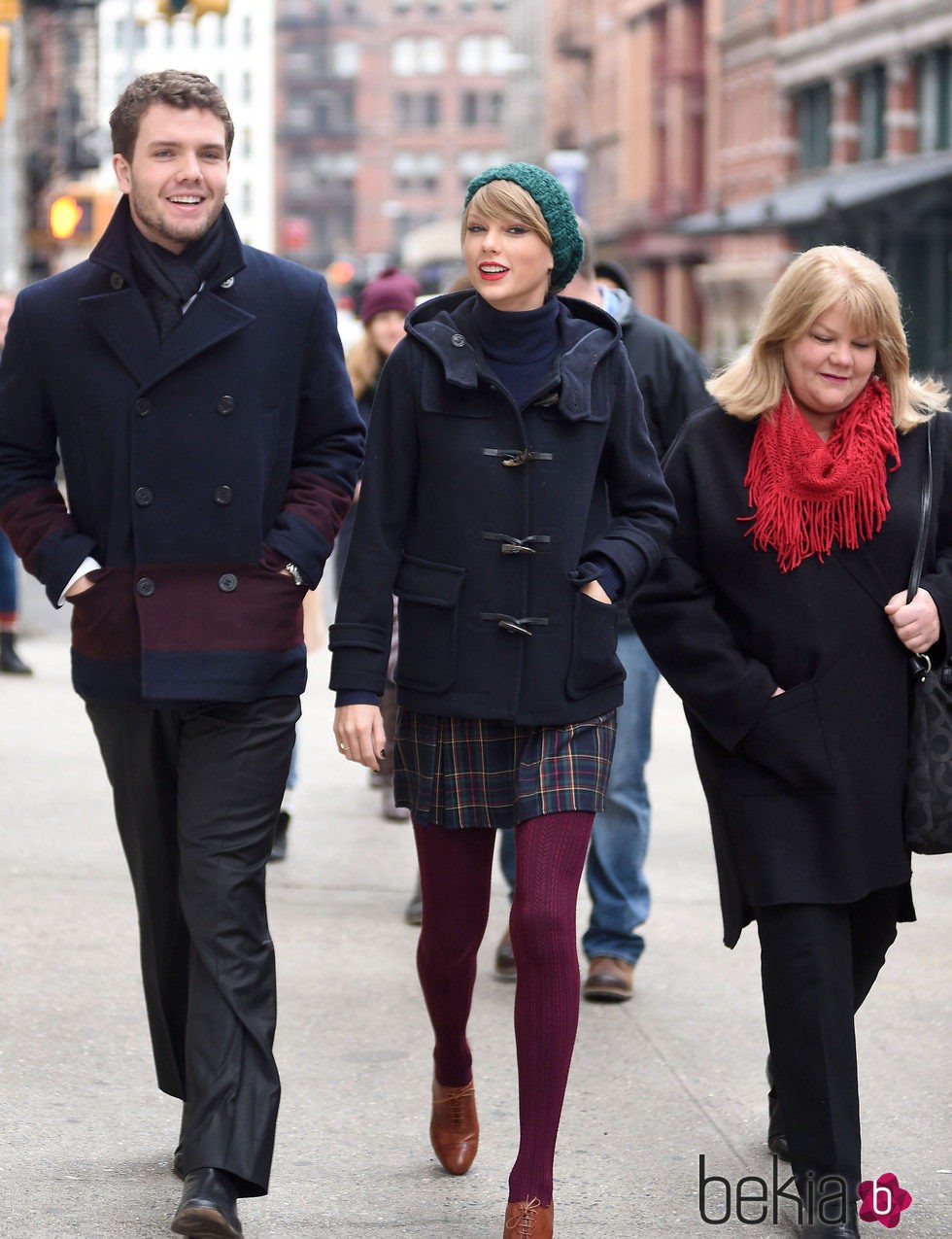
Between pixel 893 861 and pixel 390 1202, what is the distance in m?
1.22

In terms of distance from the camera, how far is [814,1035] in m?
4.32

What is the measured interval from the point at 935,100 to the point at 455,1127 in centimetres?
3975

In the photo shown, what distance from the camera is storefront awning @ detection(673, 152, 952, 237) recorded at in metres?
32.8

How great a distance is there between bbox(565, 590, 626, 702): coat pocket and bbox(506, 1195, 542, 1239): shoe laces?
3.10ft

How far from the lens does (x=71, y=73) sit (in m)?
53.2

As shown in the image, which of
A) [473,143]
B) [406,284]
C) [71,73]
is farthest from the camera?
[473,143]

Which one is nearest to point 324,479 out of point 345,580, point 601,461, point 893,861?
point 345,580

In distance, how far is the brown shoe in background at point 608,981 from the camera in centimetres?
622

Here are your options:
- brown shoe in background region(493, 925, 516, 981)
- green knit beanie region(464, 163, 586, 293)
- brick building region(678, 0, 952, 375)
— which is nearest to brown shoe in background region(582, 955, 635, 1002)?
brown shoe in background region(493, 925, 516, 981)

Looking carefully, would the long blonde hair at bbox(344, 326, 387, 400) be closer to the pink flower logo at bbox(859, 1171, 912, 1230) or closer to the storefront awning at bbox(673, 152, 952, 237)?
the pink flower logo at bbox(859, 1171, 912, 1230)

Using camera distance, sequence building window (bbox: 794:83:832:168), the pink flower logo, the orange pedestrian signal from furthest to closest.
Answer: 1. building window (bbox: 794:83:832:168)
2. the orange pedestrian signal
3. the pink flower logo

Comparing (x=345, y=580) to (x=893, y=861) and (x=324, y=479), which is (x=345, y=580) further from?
(x=893, y=861)

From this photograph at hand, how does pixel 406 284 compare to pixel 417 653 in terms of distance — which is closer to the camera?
pixel 417 653

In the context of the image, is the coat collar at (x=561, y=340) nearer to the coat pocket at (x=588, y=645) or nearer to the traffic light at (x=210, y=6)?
the coat pocket at (x=588, y=645)
